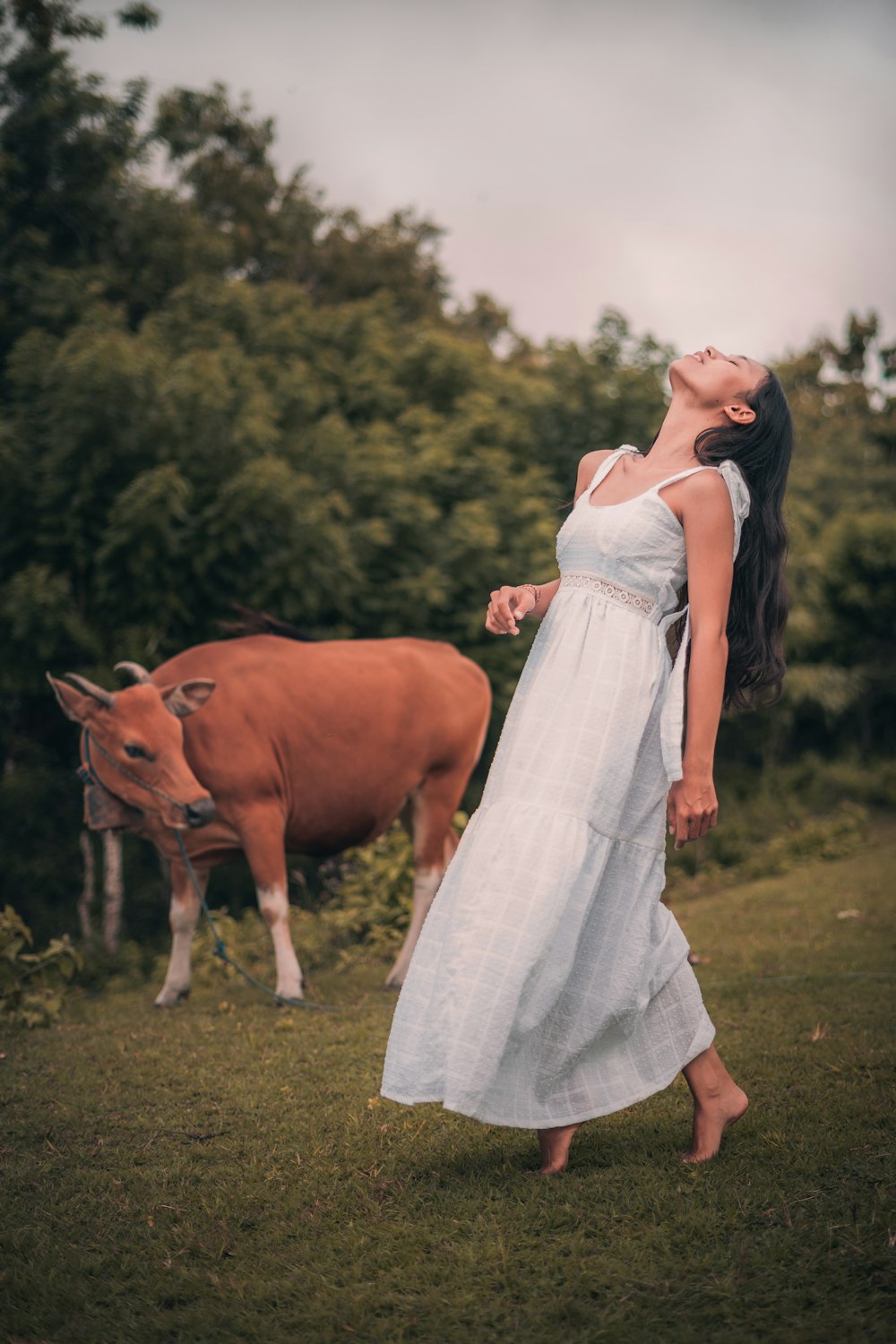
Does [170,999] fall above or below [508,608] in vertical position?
below

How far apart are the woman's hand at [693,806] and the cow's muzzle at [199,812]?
10.4 feet

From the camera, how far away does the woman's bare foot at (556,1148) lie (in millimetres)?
3377

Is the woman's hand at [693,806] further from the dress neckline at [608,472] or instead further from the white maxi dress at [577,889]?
the dress neckline at [608,472]

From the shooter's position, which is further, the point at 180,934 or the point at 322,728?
the point at 322,728

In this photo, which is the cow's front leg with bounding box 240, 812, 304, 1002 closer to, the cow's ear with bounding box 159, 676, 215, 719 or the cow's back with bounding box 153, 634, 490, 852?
the cow's back with bounding box 153, 634, 490, 852

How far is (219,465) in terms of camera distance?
9.80 m

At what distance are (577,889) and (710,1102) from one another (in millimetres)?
792

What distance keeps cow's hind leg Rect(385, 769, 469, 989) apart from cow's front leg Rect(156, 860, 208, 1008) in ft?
3.75

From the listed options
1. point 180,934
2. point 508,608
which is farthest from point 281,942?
point 508,608

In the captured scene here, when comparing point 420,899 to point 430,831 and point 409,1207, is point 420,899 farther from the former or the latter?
point 409,1207

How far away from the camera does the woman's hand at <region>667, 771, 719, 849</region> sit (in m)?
3.14

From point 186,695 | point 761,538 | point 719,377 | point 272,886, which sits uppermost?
point 719,377

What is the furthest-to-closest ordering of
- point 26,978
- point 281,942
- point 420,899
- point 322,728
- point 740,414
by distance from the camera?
point 420,899
point 26,978
point 322,728
point 281,942
point 740,414

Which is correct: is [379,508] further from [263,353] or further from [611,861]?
[611,861]
